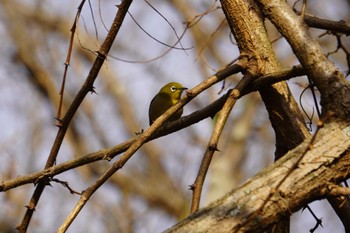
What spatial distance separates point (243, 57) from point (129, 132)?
31.0 feet

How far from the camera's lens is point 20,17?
1245 cm

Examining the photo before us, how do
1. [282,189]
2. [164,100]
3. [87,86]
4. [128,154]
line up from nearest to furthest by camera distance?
1. [282,189]
2. [128,154]
3. [87,86]
4. [164,100]

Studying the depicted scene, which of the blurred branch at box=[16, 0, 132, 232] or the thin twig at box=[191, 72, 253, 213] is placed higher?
the blurred branch at box=[16, 0, 132, 232]

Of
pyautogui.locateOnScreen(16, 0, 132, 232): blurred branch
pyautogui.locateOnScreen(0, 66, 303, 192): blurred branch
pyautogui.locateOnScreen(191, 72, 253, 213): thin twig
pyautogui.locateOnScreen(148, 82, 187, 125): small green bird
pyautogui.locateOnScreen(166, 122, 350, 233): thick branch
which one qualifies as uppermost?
pyautogui.locateOnScreen(148, 82, 187, 125): small green bird

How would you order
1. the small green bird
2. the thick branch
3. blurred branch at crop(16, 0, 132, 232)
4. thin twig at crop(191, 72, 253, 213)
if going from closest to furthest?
the thick branch, thin twig at crop(191, 72, 253, 213), blurred branch at crop(16, 0, 132, 232), the small green bird

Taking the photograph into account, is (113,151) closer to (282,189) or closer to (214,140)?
(214,140)

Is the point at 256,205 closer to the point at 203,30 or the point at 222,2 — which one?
the point at 222,2

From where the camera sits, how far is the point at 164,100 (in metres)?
4.39

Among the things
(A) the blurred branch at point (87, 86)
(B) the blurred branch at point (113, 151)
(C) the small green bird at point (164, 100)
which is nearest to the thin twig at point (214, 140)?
(B) the blurred branch at point (113, 151)

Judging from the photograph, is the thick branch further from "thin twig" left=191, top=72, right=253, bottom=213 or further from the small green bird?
the small green bird

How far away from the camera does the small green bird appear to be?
4.25m

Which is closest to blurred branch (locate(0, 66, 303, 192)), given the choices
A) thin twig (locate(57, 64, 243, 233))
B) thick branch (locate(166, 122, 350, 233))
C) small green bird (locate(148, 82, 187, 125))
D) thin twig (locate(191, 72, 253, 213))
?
thin twig (locate(191, 72, 253, 213))

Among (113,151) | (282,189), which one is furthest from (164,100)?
(282,189)

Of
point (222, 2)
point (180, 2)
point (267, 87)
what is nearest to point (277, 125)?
point (267, 87)
